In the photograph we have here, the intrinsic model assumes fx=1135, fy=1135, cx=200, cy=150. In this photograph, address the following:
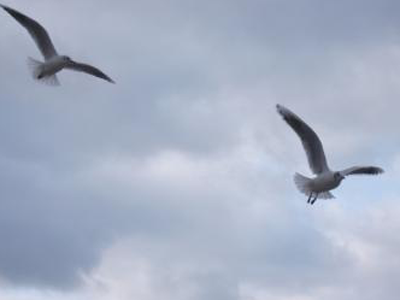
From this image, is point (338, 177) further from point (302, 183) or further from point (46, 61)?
point (46, 61)

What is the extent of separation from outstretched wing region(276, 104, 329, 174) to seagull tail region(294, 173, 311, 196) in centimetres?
70

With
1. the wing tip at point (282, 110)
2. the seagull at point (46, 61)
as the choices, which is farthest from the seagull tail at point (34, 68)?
the wing tip at point (282, 110)

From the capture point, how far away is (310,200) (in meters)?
32.0

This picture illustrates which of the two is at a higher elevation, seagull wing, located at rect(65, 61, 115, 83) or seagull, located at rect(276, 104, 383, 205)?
seagull wing, located at rect(65, 61, 115, 83)

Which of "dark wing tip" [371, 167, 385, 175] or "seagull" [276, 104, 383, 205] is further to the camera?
"dark wing tip" [371, 167, 385, 175]

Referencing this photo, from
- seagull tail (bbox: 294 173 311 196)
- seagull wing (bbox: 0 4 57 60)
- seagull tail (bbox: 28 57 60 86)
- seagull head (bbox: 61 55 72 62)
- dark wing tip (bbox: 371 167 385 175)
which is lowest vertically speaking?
seagull tail (bbox: 294 173 311 196)

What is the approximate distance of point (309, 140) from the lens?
32094 mm

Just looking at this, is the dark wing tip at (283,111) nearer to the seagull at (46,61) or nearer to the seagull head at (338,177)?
the seagull head at (338,177)

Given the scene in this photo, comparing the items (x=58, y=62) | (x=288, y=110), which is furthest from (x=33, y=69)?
(x=288, y=110)

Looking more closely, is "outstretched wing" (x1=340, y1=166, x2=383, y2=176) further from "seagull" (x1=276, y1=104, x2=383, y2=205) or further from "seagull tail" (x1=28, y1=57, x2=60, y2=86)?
"seagull tail" (x1=28, y1=57, x2=60, y2=86)

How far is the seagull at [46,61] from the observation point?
114ft

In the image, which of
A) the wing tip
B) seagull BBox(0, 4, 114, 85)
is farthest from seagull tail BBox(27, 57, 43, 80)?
the wing tip

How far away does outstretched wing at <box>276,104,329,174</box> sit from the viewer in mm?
31109

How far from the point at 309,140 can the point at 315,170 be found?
1051 millimetres
